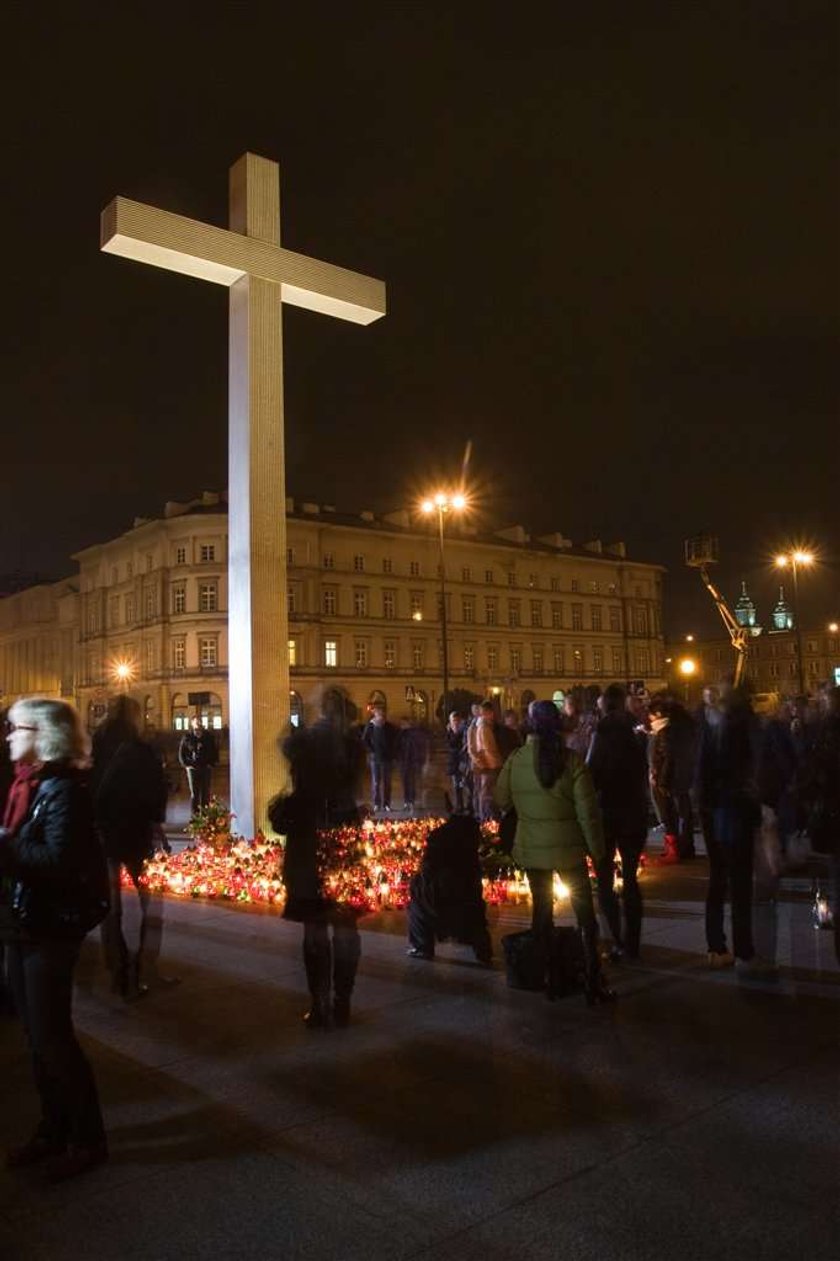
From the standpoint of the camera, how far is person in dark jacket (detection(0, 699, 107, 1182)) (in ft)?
12.7

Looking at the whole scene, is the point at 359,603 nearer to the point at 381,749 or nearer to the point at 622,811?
A: the point at 381,749

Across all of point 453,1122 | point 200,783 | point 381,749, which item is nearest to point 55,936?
point 453,1122

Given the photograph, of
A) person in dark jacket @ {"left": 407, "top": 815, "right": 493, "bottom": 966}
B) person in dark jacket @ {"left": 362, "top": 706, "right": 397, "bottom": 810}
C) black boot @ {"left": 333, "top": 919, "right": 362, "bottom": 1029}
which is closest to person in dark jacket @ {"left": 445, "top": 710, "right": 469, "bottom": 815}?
person in dark jacket @ {"left": 362, "top": 706, "right": 397, "bottom": 810}

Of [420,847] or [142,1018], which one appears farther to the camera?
[420,847]

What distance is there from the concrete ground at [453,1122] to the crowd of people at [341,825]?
1.01 ft

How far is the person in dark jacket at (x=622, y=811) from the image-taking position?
718cm

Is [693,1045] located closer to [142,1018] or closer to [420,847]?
[142,1018]

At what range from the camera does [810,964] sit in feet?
22.7

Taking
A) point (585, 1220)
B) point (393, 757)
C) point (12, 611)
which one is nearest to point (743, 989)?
point (585, 1220)

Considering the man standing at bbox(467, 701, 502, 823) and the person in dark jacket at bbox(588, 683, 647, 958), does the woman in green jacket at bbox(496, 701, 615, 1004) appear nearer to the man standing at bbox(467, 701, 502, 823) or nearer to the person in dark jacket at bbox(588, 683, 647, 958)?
the person in dark jacket at bbox(588, 683, 647, 958)

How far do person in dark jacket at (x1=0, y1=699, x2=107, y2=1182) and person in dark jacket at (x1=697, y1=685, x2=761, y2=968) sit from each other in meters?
4.40

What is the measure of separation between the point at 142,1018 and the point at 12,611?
107721mm

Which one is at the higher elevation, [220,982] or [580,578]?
[580,578]

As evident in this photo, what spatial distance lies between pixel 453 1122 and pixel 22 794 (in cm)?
233
